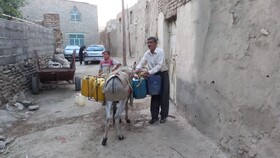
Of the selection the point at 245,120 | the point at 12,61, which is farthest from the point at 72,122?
the point at 245,120

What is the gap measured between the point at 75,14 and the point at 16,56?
26.6m

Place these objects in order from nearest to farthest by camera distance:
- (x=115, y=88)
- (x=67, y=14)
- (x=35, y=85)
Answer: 1. (x=115, y=88)
2. (x=35, y=85)
3. (x=67, y=14)

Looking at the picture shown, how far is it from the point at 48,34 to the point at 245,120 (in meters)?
12.3

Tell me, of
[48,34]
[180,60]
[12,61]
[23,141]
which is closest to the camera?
[23,141]

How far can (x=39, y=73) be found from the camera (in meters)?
8.95

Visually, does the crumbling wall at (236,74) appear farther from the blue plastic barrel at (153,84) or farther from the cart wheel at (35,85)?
the cart wheel at (35,85)

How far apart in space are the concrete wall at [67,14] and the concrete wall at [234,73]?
28.0 meters

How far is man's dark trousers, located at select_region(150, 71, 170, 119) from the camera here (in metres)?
5.36

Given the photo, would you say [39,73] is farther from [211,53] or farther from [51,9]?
[51,9]

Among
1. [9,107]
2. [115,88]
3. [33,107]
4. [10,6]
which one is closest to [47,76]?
[33,107]

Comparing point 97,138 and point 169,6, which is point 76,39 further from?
point 97,138

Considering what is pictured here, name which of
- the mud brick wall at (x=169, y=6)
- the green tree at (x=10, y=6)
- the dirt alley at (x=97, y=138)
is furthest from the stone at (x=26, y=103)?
the green tree at (x=10, y=6)

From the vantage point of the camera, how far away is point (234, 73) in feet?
11.8

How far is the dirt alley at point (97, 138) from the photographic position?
4.18 metres
